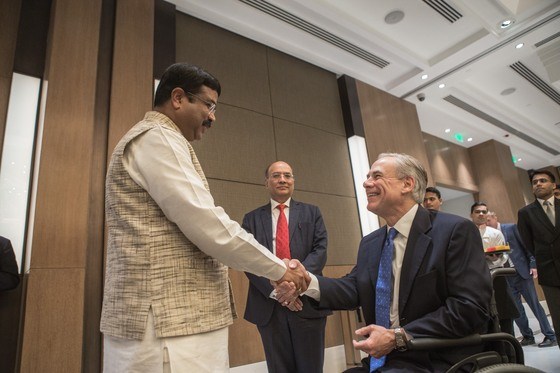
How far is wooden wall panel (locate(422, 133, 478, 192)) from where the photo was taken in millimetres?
7191

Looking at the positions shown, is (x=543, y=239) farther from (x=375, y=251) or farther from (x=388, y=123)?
(x=388, y=123)

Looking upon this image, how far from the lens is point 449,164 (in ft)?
24.8

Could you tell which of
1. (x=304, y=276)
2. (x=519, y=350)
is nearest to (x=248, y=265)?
(x=304, y=276)

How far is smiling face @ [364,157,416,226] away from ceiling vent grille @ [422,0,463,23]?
332 centimetres

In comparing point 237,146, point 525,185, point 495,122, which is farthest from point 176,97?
point 525,185

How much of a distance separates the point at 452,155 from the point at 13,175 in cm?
752

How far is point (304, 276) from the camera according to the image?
4.55ft

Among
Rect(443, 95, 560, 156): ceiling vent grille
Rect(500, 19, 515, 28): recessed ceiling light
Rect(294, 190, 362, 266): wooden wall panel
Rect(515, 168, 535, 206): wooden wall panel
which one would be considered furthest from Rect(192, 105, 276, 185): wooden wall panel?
Rect(515, 168, 535, 206): wooden wall panel

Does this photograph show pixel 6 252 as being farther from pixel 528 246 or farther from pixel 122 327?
pixel 528 246

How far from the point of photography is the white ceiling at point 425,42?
3.91m

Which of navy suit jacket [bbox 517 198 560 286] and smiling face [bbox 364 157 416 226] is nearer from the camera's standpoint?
smiling face [bbox 364 157 416 226]

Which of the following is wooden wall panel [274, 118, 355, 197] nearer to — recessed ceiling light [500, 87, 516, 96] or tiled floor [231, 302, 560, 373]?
tiled floor [231, 302, 560, 373]

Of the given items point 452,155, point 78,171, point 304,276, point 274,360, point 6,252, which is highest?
point 452,155

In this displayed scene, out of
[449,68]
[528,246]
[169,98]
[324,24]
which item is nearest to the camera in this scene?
[169,98]
